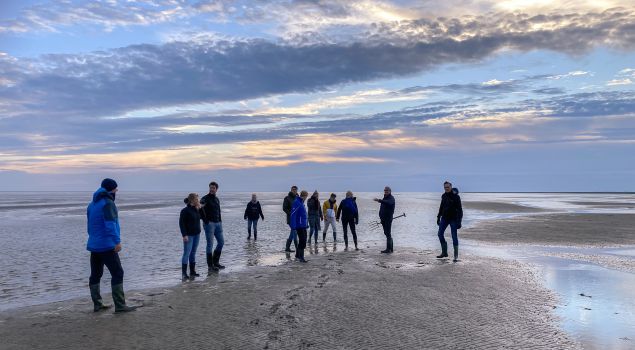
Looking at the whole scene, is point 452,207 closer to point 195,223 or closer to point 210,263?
point 210,263

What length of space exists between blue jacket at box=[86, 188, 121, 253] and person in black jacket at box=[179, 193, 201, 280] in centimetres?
335

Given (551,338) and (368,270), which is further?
(368,270)

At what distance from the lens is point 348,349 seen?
6145 mm

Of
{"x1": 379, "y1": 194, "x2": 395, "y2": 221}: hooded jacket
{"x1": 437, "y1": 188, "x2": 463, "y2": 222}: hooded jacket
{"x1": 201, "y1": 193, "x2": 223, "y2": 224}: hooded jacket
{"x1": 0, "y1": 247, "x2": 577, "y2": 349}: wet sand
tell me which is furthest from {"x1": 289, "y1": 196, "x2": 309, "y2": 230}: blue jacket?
{"x1": 437, "y1": 188, "x2": 463, "y2": 222}: hooded jacket

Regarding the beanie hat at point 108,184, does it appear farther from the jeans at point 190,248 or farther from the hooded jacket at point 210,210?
the hooded jacket at point 210,210

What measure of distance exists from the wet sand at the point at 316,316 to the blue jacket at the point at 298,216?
281 centimetres

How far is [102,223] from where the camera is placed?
8.09 m

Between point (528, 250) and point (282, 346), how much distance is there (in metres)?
13.6

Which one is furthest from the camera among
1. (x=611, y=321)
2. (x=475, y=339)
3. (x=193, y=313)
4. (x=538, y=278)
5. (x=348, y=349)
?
(x=538, y=278)

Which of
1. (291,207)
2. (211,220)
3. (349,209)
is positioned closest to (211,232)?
(211,220)

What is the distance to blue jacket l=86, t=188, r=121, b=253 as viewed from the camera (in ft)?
26.3

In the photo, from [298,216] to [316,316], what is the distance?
22.7 feet

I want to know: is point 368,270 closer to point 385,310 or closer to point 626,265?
point 385,310

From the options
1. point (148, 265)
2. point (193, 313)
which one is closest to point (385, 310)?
point (193, 313)
